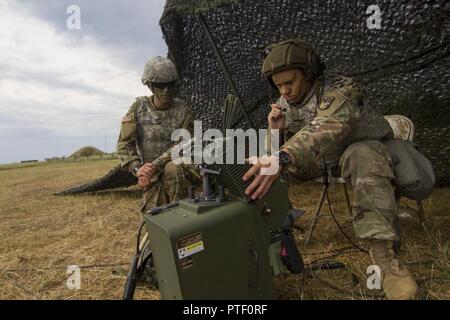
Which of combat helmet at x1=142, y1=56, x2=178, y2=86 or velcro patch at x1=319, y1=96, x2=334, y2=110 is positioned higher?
combat helmet at x1=142, y1=56, x2=178, y2=86

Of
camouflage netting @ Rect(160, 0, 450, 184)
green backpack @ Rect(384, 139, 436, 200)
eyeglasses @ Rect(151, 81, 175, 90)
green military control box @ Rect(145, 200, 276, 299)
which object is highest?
camouflage netting @ Rect(160, 0, 450, 184)

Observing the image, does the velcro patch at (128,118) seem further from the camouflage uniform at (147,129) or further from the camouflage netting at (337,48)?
the camouflage netting at (337,48)

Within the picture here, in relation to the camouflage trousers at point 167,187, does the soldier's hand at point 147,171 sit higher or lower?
higher

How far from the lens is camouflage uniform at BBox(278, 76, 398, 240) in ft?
5.85

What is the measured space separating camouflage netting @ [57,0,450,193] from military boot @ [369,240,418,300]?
9.40ft

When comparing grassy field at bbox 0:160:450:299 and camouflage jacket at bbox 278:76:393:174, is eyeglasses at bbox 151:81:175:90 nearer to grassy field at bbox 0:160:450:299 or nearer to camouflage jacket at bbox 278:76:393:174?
camouflage jacket at bbox 278:76:393:174

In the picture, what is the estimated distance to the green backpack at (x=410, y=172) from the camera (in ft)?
6.61

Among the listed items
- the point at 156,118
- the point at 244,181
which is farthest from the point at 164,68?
the point at 244,181

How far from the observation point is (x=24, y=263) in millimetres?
2887

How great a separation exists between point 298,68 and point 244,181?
95cm

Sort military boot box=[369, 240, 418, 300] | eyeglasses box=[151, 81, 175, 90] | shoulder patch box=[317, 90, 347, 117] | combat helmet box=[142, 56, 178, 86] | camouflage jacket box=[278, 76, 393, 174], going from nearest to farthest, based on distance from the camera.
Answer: military boot box=[369, 240, 418, 300], camouflage jacket box=[278, 76, 393, 174], shoulder patch box=[317, 90, 347, 117], combat helmet box=[142, 56, 178, 86], eyeglasses box=[151, 81, 175, 90]

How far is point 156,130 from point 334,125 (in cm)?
187

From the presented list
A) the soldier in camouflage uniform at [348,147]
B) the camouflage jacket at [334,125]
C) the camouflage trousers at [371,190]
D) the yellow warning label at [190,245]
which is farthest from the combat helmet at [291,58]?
the yellow warning label at [190,245]

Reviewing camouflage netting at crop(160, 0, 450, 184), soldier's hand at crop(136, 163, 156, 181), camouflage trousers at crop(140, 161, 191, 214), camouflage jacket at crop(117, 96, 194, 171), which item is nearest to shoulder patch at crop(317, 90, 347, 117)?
camouflage trousers at crop(140, 161, 191, 214)
